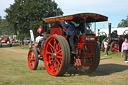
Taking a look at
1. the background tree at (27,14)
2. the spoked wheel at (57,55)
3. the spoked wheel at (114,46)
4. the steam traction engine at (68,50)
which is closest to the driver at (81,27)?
the steam traction engine at (68,50)

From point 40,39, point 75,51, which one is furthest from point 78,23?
point 40,39

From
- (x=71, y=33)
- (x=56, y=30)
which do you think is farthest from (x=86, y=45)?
(x=56, y=30)

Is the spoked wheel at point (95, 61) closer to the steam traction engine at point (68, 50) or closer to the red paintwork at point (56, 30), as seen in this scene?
the steam traction engine at point (68, 50)

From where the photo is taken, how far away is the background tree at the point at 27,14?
41719mm

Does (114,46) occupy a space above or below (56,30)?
below

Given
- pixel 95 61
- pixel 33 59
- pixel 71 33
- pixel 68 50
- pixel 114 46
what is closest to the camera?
pixel 68 50

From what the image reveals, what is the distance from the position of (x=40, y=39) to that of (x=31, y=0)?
36942 millimetres

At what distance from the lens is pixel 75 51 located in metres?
6.85

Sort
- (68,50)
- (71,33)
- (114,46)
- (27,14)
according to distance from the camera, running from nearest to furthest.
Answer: (68,50) < (71,33) < (114,46) < (27,14)

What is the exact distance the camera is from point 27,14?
4181cm

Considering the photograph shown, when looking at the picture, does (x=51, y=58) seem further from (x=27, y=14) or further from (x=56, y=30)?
(x=27, y=14)

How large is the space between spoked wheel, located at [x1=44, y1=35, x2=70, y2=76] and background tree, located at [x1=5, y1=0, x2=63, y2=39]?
33521 millimetres

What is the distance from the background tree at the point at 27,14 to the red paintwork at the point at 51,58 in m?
33.5

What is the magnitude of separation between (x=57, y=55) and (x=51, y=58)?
530 mm
